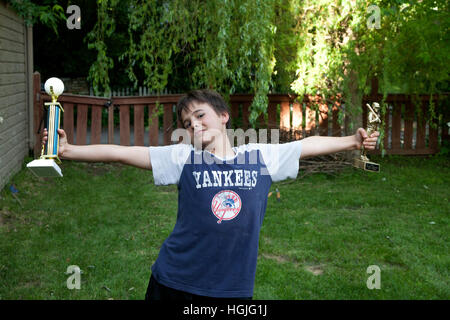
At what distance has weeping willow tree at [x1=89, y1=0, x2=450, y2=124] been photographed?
615 centimetres

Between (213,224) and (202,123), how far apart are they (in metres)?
0.46

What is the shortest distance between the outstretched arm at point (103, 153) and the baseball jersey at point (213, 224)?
0.27 ft

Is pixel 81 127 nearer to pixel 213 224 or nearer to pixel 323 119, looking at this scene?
pixel 323 119

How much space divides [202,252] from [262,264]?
2.19 meters

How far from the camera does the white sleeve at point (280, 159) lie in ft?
7.48

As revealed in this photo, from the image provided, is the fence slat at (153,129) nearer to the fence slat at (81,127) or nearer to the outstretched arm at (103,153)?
the fence slat at (81,127)

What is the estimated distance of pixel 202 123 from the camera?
88.0 inches

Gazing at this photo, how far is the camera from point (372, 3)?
20.9ft

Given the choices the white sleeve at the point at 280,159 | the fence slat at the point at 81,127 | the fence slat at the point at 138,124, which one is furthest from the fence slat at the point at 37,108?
the white sleeve at the point at 280,159

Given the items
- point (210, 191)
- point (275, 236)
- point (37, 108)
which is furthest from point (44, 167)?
point (37, 108)

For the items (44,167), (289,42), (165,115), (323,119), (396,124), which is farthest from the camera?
(396,124)

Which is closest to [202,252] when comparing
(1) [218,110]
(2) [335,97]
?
(1) [218,110]

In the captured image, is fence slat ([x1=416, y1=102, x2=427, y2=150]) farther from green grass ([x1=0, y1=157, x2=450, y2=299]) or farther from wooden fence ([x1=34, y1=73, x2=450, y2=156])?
green grass ([x1=0, y1=157, x2=450, y2=299])
